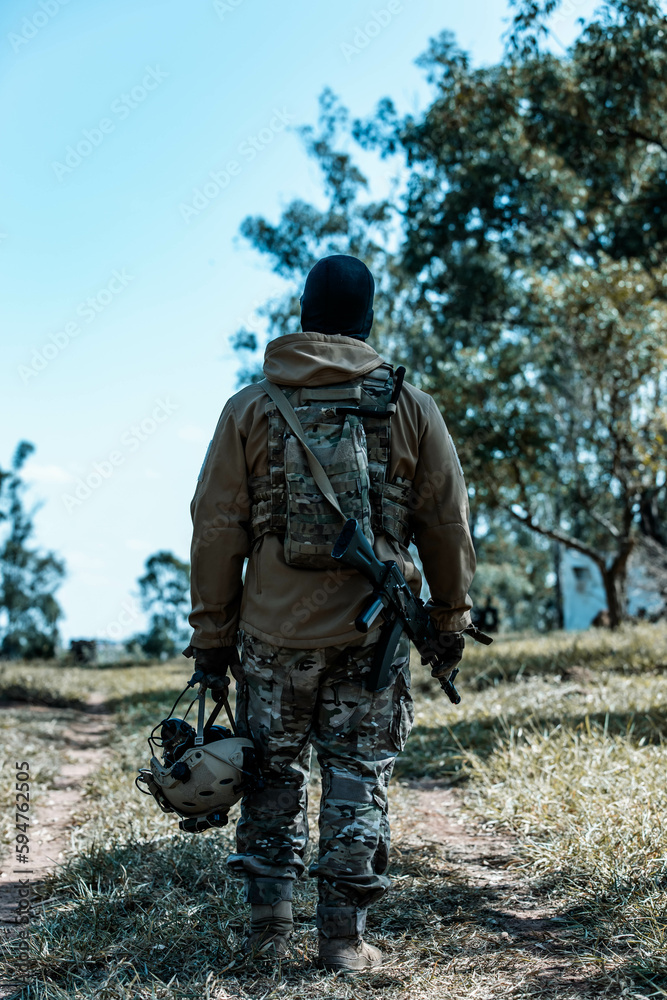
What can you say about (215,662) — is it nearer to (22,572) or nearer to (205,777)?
(205,777)

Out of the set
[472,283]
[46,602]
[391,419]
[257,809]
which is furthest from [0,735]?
[46,602]

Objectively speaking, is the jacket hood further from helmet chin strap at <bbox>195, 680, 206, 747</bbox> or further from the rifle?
helmet chin strap at <bbox>195, 680, 206, 747</bbox>

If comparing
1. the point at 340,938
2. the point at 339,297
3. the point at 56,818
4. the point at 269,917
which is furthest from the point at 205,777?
the point at 56,818

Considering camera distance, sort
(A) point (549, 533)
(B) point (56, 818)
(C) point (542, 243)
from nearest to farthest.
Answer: (B) point (56, 818)
(A) point (549, 533)
(C) point (542, 243)

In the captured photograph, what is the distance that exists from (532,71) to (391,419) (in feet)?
30.0

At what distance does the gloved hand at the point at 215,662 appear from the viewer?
279 centimetres

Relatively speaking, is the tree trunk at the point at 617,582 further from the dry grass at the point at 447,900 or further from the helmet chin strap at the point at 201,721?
the helmet chin strap at the point at 201,721

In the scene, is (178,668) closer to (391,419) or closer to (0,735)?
(0,735)

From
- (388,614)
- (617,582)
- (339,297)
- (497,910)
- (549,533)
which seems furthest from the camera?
(617,582)

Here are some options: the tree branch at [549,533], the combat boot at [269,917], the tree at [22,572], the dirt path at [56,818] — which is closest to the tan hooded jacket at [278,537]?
the combat boot at [269,917]

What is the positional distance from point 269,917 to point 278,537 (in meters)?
1.20

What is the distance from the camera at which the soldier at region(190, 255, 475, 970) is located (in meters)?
2.61

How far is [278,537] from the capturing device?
8.91 ft

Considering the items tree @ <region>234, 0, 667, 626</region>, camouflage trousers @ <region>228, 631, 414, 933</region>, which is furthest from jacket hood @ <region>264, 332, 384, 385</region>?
tree @ <region>234, 0, 667, 626</region>
